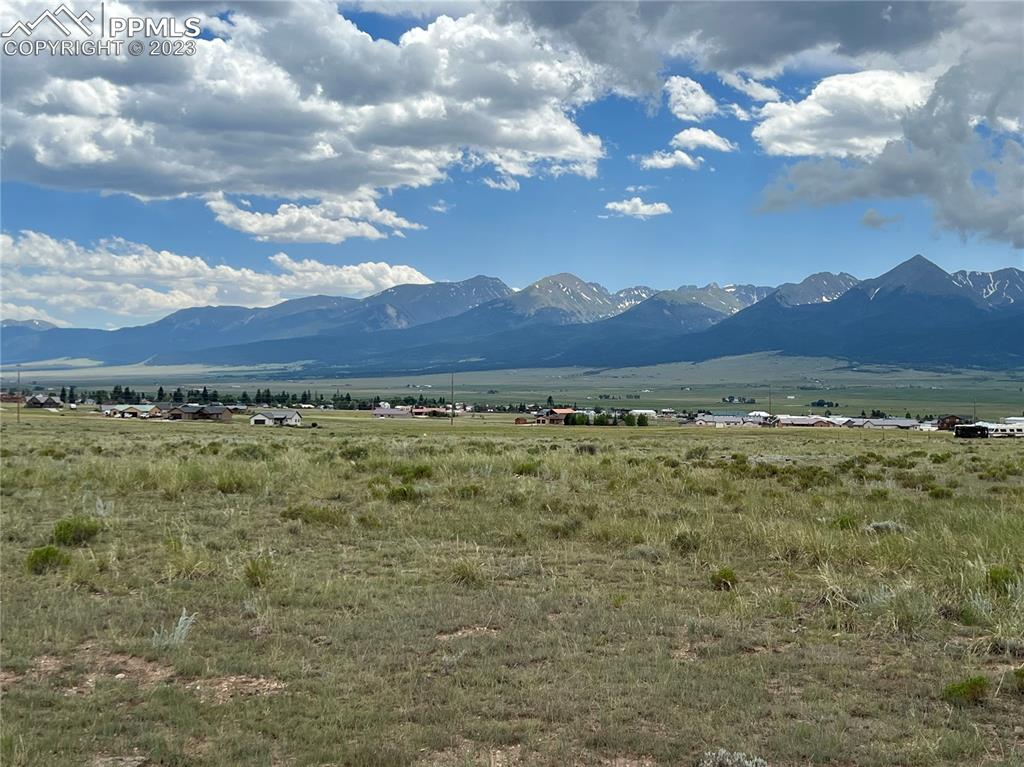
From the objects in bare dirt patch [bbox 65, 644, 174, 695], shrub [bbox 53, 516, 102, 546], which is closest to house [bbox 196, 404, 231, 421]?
shrub [bbox 53, 516, 102, 546]

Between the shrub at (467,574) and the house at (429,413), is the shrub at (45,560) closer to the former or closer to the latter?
the shrub at (467,574)

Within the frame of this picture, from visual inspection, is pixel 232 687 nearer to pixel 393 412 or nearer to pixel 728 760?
pixel 728 760

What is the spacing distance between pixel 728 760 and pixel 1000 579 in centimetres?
547

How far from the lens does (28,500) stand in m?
16.1

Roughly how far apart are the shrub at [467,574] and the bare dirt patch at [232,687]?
136 inches

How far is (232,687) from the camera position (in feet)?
22.8

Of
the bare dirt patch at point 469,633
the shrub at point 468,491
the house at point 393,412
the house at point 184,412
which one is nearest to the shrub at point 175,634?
the bare dirt patch at point 469,633

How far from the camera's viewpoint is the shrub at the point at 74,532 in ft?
40.0

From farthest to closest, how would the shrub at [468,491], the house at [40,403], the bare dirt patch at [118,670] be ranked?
the house at [40,403] < the shrub at [468,491] < the bare dirt patch at [118,670]

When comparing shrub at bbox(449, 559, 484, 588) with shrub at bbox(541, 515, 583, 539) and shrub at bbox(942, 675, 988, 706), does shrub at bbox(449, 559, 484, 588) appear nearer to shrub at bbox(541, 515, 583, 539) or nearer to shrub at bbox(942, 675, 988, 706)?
shrub at bbox(541, 515, 583, 539)

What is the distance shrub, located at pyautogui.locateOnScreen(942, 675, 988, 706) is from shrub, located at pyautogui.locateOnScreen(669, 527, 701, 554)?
5.56m

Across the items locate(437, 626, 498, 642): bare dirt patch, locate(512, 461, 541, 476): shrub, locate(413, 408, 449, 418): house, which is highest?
locate(512, 461, 541, 476): shrub

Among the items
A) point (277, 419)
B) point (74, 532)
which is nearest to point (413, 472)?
point (74, 532)

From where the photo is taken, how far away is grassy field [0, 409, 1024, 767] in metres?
5.91
